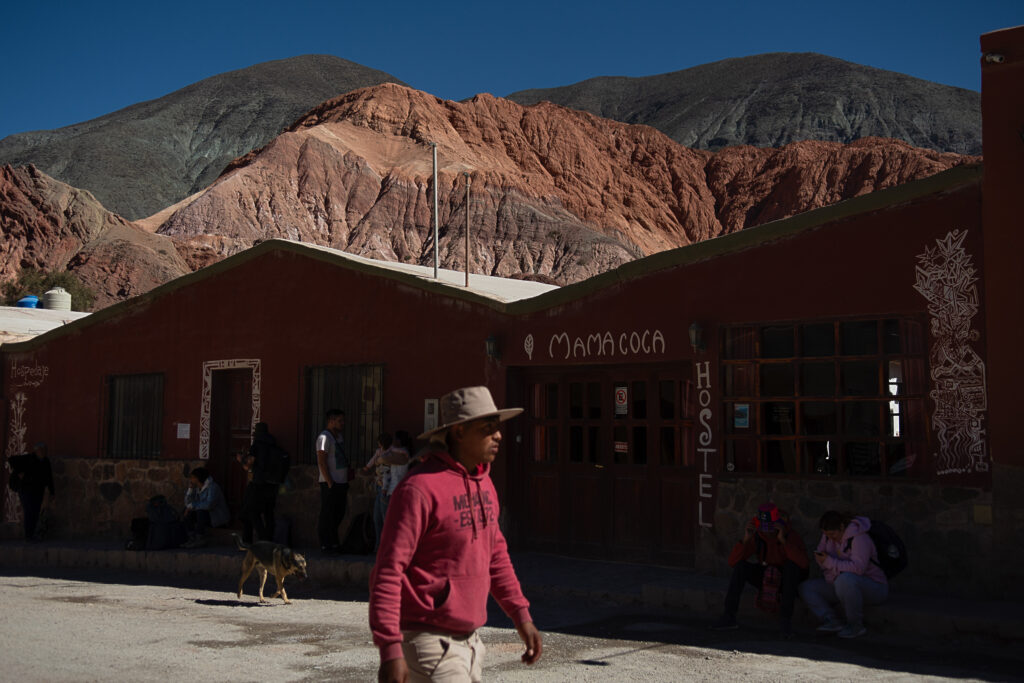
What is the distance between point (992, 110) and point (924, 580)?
3.91m

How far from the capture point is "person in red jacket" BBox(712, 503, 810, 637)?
7.79 meters

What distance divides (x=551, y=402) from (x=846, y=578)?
4448 mm

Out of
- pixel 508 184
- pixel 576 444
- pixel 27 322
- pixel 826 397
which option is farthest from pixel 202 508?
pixel 508 184

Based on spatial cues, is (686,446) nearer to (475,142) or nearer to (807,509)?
(807,509)

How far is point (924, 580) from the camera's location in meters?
8.45

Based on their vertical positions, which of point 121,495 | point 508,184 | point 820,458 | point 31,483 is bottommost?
point 121,495

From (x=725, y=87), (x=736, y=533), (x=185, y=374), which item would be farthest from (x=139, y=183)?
(x=736, y=533)

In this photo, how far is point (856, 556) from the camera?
304 inches

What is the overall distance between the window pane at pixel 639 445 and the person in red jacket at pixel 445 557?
6943 mm

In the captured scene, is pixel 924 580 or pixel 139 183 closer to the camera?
pixel 924 580

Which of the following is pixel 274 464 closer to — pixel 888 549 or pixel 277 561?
pixel 277 561

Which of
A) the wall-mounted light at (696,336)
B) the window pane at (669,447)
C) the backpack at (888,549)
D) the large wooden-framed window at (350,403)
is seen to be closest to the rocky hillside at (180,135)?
the large wooden-framed window at (350,403)

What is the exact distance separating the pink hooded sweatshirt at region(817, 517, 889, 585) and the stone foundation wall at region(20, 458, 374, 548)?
6.93 metres

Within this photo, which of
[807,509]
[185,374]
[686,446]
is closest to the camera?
[807,509]
